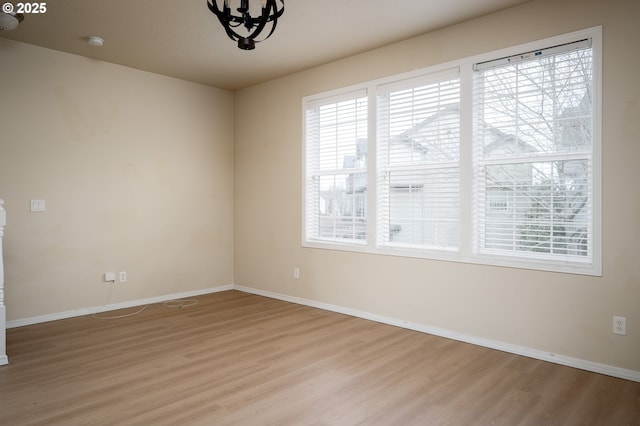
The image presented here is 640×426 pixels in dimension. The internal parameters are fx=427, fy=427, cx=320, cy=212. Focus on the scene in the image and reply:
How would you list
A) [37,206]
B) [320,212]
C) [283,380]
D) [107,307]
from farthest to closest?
[320,212] → [107,307] → [37,206] → [283,380]

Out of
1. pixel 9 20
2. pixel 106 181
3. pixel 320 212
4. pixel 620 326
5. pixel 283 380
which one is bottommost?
pixel 283 380

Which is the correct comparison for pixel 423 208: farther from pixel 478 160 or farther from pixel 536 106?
pixel 536 106

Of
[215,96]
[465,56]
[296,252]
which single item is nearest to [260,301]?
[296,252]

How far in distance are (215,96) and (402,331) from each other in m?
3.96

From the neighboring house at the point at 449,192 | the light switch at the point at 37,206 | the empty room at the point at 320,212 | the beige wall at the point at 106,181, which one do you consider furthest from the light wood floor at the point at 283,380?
the light switch at the point at 37,206

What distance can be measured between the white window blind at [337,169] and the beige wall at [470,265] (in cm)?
16

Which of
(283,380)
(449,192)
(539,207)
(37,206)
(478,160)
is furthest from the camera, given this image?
(37,206)

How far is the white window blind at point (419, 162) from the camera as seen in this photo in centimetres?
389

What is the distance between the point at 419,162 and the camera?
4109 millimetres

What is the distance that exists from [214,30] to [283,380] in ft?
10.1

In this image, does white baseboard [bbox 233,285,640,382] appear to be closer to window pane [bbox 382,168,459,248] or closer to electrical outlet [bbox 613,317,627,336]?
electrical outlet [bbox 613,317,627,336]

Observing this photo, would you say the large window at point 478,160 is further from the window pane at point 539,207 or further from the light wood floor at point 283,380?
the light wood floor at point 283,380

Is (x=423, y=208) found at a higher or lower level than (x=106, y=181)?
lower

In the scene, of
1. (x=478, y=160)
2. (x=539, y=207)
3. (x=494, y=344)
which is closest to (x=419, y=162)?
(x=478, y=160)
